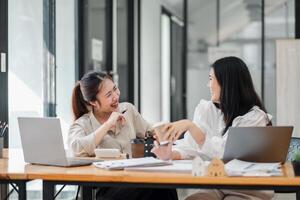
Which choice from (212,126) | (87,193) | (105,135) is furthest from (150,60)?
(212,126)

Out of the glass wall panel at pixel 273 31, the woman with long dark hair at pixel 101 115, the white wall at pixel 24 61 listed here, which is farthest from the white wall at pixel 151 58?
the woman with long dark hair at pixel 101 115

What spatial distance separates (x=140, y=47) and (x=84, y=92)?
15.9 feet

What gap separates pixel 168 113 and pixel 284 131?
6.85m

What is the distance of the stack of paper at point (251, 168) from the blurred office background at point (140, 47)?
6.68 ft

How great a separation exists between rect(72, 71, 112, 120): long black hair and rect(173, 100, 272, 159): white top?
0.63 metres

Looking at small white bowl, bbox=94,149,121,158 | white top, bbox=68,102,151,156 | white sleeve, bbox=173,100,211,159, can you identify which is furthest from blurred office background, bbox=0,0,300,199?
white sleeve, bbox=173,100,211,159

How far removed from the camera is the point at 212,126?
3.15 m

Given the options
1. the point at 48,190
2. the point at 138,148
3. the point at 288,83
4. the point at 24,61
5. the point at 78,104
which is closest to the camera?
the point at 48,190

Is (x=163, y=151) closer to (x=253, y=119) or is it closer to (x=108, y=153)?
(x=108, y=153)

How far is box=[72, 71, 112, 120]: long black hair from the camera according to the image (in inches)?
137

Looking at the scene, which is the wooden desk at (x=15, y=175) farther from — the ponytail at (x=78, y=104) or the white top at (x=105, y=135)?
the ponytail at (x=78, y=104)

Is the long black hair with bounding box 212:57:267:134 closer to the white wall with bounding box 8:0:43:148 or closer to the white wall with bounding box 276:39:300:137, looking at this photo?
the white wall with bounding box 8:0:43:148

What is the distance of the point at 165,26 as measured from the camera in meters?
9.60

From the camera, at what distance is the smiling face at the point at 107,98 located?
3484 mm
